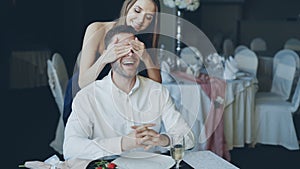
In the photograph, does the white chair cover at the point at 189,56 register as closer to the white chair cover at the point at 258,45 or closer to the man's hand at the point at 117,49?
the white chair cover at the point at 258,45

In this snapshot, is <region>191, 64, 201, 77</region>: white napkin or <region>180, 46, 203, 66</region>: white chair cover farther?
<region>180, 46, 203, 66</region>: white chair cover

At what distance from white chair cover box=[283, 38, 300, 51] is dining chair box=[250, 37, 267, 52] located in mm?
295

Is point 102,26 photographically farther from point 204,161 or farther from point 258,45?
point 258,45

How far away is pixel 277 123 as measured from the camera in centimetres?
356

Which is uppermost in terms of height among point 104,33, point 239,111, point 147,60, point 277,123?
point 104,33

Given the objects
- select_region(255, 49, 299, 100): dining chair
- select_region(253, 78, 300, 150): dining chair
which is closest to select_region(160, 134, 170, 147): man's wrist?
select_region(253, 78, 300, 150): dining chair

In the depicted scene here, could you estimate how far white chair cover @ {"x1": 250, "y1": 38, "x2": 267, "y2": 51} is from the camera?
5750 mm

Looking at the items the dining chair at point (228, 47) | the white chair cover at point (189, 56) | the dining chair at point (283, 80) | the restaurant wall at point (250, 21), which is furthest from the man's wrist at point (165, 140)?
the restaurant wall at point (250, 21)

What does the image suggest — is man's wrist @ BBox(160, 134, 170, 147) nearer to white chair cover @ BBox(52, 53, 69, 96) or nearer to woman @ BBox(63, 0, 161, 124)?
woman @ BBox(63, 0, 161, 124)

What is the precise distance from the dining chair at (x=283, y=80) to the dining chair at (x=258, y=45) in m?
1.64

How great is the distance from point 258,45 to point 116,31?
4707mm

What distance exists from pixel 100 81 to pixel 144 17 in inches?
11.3

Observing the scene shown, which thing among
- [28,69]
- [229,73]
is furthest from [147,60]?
[28,69]

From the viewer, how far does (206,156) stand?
1669 millimetres
